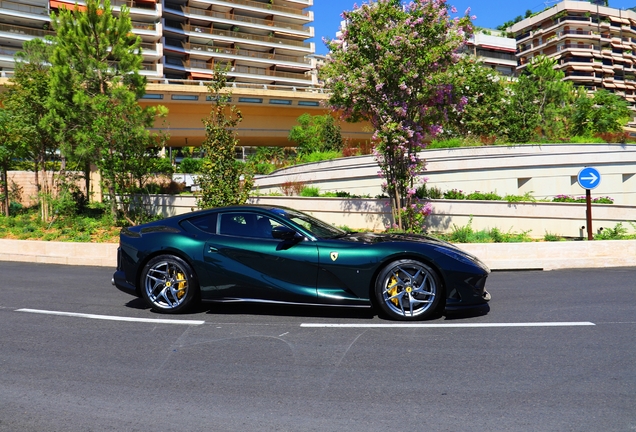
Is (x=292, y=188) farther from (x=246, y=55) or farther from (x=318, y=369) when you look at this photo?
(x=246, y=55)

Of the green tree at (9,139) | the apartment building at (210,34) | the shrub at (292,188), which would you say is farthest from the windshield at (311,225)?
the apartment building at (210,34)

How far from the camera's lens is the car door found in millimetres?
6188

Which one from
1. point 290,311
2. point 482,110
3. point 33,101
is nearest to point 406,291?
point 290,311

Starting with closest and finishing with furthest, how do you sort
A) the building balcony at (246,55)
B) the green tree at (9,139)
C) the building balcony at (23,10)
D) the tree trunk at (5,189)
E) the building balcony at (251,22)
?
the green tree at (9,139)
the tree trunk at (5,189)
the building balcony at (23,10)
the building balcony at (246,55)
the building balcony at (251,22)

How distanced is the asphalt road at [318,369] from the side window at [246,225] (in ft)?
3.28

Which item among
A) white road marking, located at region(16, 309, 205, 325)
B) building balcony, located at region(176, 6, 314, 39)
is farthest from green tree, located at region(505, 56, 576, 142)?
building balcony, located at region(176, 6, 314, 39)

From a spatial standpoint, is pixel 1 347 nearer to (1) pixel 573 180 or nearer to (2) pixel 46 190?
(2) pixel 46 190

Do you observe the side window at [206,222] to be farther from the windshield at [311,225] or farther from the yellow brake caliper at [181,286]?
the windshield at [311,225]

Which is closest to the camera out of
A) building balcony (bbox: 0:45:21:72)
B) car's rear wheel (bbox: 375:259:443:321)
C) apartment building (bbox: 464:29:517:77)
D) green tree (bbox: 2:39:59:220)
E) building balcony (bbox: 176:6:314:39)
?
car's rear wheel (bbox: 375:259:443:321)

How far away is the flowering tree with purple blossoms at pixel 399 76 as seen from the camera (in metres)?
13.0

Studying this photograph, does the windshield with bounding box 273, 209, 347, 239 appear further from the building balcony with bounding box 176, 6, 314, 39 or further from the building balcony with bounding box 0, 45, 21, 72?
the building balcony with bounding box 176, 6, 314, 39

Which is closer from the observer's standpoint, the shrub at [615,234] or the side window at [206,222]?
the side window at [206,222]

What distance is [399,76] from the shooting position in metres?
13.3

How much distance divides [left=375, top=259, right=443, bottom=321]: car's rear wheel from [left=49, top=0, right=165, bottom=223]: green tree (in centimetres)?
1310
